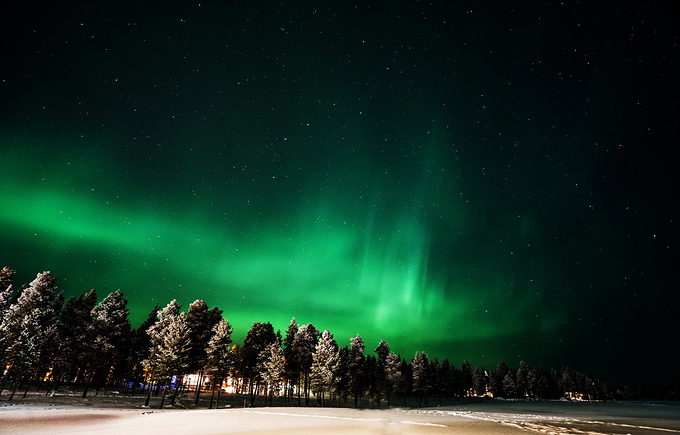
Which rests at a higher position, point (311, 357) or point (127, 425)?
point (311, 357)

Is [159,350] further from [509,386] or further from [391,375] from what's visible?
[509,386]

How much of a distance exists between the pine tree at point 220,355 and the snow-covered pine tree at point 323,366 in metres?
16.2

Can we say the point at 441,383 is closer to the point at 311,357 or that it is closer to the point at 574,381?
the point at 311,357

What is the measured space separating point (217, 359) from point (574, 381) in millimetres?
179197

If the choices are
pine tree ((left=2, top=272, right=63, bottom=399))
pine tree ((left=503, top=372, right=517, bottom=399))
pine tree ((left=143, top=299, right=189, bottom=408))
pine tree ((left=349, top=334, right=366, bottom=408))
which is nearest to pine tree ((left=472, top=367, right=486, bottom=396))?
pine tree ((left=503, top=372, right=517, bottom=399))

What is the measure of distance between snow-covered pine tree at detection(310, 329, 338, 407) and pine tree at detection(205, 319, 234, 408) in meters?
16.2

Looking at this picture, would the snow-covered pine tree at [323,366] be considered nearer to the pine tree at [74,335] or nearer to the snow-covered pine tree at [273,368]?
the snow-covered pine tree at [273,368]

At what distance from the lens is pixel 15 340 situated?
41.4 m

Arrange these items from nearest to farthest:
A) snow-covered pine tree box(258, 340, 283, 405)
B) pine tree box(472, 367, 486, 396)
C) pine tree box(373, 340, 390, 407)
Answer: snow-covered pine tree box(258, 340, 283, 405) < pine tree box(373, 340, 390, 407) < pine tree box(472, 367, 486, 396)

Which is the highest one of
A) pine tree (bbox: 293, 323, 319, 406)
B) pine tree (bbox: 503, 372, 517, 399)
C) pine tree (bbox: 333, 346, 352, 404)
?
pine tree (bbox: 293, 323, 319, 406)

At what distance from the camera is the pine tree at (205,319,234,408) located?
157 feet

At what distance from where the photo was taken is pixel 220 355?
48.5 meters

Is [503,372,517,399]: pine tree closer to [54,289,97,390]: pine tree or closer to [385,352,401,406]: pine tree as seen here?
[385,352,401,406]: pine tree

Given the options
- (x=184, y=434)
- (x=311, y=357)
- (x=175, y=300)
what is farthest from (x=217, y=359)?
(x=184, y=434)
